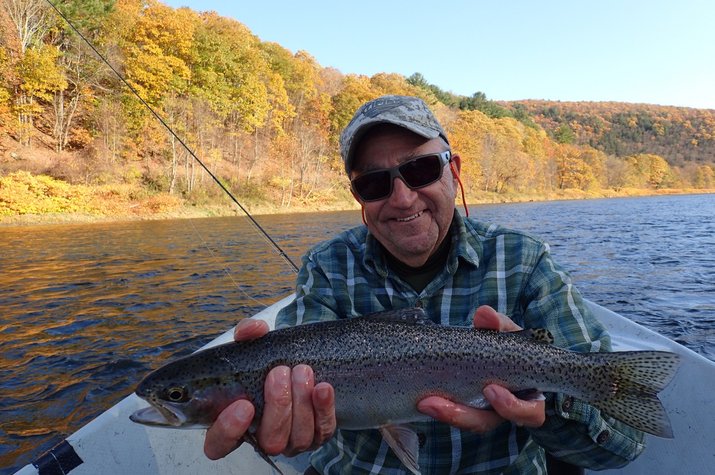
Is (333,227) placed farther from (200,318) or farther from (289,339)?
(289,339)

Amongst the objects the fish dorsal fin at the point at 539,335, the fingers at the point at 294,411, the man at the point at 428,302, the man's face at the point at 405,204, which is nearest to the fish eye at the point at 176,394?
the man at the point at 428,302

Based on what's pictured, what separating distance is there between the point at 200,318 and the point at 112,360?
2.22 m

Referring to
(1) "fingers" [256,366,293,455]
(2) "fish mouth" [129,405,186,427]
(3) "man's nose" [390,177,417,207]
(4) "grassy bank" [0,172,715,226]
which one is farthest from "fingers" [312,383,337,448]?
(4) "grassy bank" [0,172,715,226]

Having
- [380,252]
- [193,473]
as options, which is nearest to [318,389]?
[380,252]

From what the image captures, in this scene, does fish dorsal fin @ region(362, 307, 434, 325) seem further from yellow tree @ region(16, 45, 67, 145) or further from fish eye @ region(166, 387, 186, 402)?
yellow tree @ region(16, 45, 67, 145)

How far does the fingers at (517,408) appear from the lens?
80.0 inches

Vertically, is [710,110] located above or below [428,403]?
above

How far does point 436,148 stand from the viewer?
8.68ft

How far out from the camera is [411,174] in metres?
2.58

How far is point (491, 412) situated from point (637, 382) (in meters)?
0.68

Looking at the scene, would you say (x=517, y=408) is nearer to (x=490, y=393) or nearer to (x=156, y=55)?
(x=490, y=393)

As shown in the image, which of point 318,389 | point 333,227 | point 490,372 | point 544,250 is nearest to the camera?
point 318,389

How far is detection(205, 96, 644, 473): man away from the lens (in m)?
2.10

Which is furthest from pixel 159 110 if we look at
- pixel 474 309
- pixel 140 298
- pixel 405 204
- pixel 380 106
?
pixel 474 309
